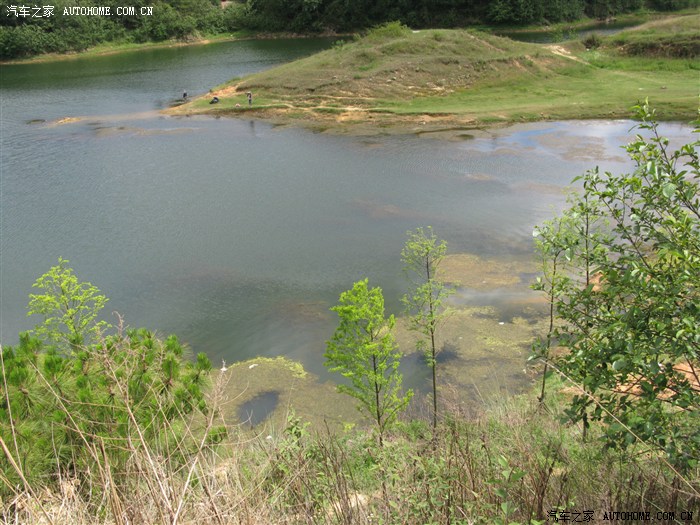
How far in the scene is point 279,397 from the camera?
14.3m

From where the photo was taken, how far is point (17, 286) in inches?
771

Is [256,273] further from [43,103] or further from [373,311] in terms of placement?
[43,103]

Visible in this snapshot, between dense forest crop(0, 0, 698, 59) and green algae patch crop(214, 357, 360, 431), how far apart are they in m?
67.5

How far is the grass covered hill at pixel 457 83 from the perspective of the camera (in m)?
38.6

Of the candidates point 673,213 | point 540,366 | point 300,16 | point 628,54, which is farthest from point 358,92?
point 300,16

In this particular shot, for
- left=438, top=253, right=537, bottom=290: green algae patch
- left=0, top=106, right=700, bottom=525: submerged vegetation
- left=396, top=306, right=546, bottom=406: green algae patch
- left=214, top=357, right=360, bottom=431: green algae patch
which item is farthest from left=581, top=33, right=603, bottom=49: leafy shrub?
left=0, top=106, right=700, bottom=525: submerged vegetation

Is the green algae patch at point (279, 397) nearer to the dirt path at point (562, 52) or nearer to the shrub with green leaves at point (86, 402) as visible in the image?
the shrub with green leaves at point (86, 402)

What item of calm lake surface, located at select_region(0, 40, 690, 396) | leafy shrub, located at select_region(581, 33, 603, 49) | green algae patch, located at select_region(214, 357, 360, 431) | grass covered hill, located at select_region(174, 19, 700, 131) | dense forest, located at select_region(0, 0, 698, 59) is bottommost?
green algae patch, located at select_region(214, 357, 360, 431)

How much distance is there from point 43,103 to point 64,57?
26597 millimetres

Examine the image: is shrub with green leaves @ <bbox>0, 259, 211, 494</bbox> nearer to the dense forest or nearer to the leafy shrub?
the leafy shrub

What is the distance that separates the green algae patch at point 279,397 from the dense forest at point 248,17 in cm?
6747

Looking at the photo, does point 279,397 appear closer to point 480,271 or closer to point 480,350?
point 480,350

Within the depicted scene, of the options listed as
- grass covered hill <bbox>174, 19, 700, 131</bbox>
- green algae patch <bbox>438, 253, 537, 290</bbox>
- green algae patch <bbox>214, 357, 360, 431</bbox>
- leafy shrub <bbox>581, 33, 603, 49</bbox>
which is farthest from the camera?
leafy shrub <bbox>581, 33, 603, 49</bbox>

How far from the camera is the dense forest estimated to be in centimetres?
6875
